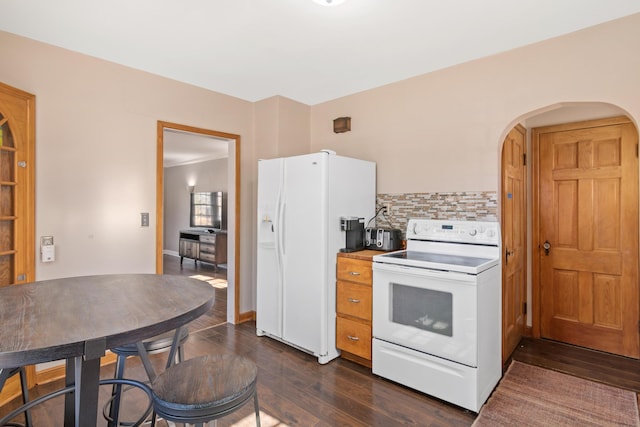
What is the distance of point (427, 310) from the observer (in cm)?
234

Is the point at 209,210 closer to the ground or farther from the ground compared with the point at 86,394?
farther from the ground

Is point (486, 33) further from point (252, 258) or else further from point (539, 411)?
point (252, 258)

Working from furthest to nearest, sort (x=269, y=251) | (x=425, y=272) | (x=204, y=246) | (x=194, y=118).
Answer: (x=204, y=246) → (x=194, y=118) → (x=269, y=251) → (x=425, y=272)

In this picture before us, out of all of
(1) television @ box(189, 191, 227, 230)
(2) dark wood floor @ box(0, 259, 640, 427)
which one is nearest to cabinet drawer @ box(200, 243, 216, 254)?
(1) television @ box(189, 191, 227, 230)

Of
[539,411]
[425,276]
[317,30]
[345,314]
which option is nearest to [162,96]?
[317,30]

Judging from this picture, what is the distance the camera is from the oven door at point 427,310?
2154mm

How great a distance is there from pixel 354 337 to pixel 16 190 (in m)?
2.64

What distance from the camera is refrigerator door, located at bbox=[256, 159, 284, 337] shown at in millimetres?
3184

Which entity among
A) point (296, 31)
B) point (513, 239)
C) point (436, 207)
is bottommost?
point (513, 239)

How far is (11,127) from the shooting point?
7.55 feet

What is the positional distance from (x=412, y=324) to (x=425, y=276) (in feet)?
1.21

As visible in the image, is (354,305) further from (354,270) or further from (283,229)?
(283,229)

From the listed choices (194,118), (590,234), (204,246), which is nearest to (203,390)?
(194,118)

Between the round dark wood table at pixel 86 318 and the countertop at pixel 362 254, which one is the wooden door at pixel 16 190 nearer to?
the round dark wood table at pixel 86 318
